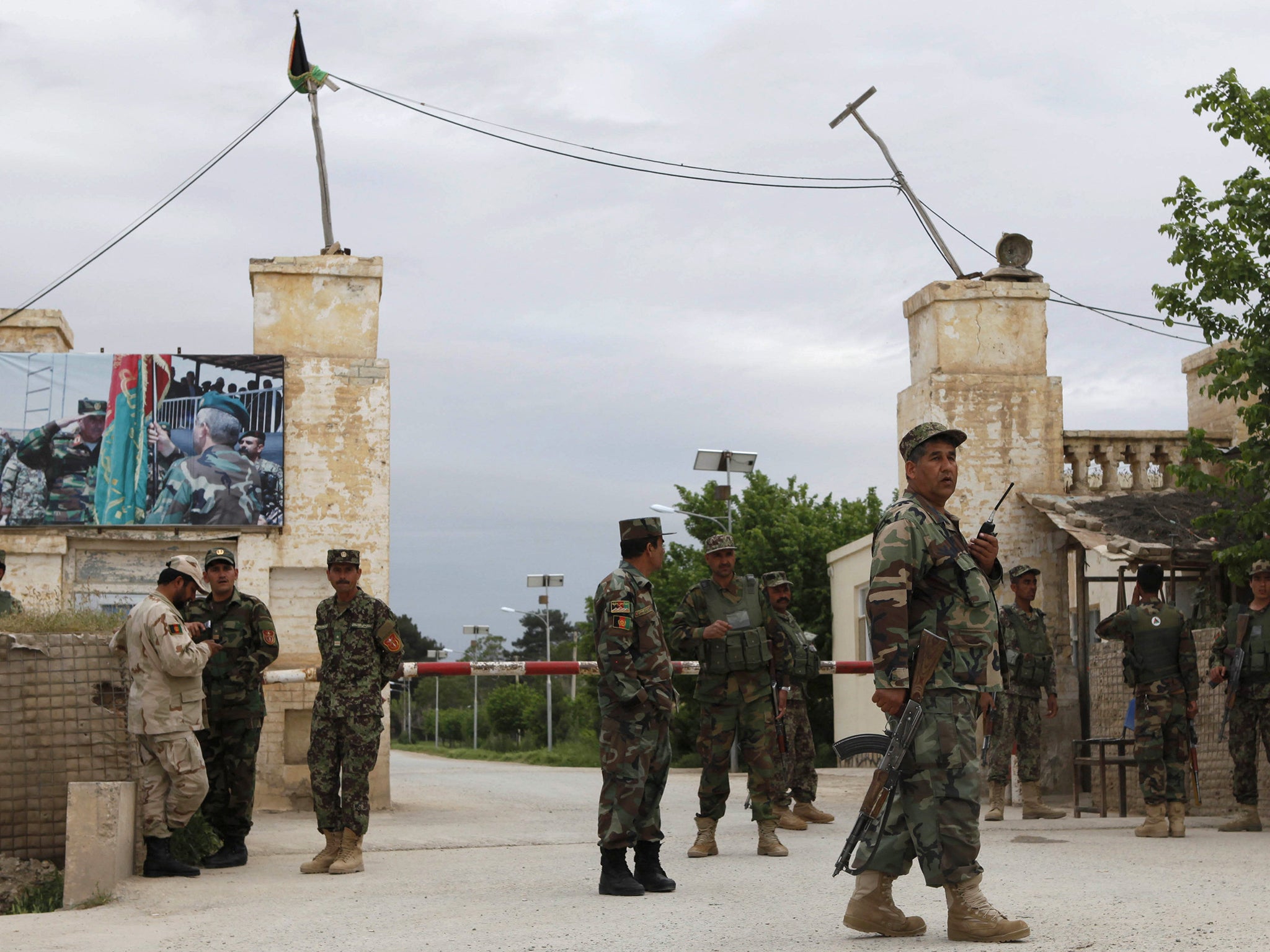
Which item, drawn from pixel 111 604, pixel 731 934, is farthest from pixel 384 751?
pixel 731 934

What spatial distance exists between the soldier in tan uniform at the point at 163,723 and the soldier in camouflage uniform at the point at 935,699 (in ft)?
14.7

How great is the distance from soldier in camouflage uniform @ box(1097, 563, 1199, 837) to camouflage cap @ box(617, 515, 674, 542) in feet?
15.4

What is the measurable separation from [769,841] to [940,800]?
146 inches

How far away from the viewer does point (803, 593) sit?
35.4 m

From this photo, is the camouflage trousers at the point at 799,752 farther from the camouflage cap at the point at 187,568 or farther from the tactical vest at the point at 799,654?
the camouflage cap at the point at 187,568

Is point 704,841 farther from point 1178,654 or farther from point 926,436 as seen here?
point 926,436

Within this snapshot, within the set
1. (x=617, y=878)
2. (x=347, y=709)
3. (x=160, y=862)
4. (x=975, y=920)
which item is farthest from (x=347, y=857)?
(x=975, y=920)

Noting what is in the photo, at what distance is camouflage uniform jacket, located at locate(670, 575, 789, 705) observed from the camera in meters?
9.47

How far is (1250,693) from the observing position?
1089cm

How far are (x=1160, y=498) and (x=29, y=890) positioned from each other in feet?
39.5

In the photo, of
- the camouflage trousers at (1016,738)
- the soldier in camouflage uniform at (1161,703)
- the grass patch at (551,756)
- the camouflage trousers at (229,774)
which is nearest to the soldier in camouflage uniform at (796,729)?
the camouflage trousers at (1016,738)

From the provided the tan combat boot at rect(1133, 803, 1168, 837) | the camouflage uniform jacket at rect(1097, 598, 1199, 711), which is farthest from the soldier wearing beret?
the tan combat boot at rect(1133, 803, 1168, 837)

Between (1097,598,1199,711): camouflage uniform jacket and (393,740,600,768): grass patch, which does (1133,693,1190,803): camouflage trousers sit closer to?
(1097,598,1199,711): camouflage uniform jacket

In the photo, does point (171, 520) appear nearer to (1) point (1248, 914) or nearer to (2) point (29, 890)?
(2) point (29, 890)
